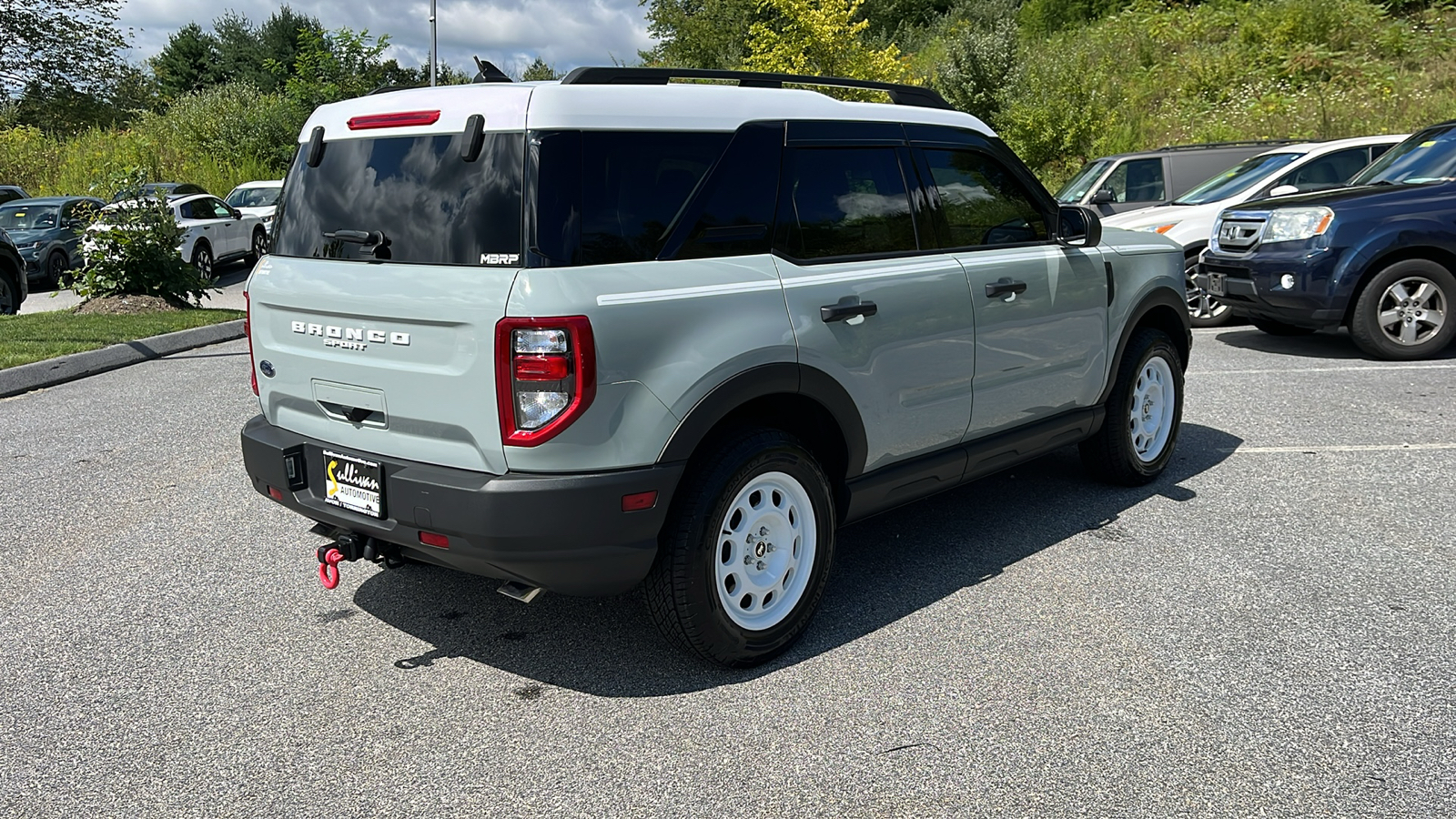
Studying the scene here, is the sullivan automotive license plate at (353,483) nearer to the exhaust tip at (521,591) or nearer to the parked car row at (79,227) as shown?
the exhaust tip at (521,591)

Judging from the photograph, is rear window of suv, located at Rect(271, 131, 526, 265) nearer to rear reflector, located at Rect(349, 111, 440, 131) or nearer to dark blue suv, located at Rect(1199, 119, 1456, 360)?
rear reflector, located at Rect(349, 111, 440, 131)

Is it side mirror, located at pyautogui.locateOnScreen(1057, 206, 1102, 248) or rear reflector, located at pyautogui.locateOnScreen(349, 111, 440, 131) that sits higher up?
rear reflector, located at pyautogui.locateOnScreen(349, 111, 440, 131)

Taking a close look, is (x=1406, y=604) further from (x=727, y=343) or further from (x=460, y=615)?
(x=460, y=615)

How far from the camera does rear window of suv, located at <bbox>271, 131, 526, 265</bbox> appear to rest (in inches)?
134

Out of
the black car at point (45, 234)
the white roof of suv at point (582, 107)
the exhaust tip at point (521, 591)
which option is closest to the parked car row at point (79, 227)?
the black car at point (45, 234)

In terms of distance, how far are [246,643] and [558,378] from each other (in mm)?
1814

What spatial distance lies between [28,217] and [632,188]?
1922cm

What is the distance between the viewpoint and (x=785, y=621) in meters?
4.03

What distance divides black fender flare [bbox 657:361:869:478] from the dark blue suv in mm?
6991

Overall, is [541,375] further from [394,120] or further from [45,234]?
[45,234]

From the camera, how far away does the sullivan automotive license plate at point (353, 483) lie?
3.66m

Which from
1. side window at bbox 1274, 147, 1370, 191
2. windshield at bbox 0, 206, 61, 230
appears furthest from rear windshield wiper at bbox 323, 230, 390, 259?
windshield at bbox 0, 206, 61, 230

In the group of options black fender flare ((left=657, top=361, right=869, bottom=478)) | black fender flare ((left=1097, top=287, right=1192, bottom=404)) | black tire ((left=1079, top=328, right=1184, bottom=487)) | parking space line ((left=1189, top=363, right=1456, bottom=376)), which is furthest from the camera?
parking space line ((left=1189, top=363, right=1456, bottom=376))

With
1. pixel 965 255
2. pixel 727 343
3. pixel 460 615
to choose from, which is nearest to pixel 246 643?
pixel 460 615
